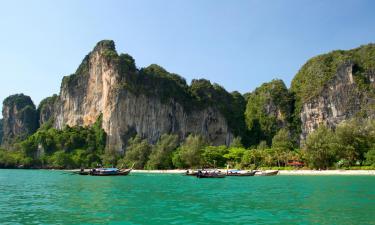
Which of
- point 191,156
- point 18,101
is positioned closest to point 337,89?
point 191,156

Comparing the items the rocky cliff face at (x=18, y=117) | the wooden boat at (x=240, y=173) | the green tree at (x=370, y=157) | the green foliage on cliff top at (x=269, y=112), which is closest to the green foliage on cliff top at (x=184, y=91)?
the green foliage on cliff top at (x=269, y=112)

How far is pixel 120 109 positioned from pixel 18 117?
226ft

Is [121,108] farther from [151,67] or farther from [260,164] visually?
[260,164]

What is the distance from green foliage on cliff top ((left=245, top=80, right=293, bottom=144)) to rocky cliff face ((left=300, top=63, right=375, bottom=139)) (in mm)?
8803

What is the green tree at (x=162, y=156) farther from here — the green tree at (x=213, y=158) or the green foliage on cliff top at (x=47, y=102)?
the green foliage on cliff top at (x=47, y=102)

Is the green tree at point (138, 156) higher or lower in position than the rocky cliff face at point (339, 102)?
lower

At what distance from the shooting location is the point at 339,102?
363ft

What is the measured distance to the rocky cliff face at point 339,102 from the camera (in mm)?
106812

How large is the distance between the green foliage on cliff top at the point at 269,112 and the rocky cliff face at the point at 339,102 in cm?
880

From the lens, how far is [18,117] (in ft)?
532

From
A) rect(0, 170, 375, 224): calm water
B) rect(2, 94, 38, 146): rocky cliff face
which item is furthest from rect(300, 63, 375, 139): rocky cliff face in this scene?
rect(2, 94, 38, 146): rocky cliff face

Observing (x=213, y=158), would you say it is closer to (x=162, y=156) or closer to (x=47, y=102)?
(x=162, y=156)

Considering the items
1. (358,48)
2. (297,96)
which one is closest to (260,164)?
(297,96)

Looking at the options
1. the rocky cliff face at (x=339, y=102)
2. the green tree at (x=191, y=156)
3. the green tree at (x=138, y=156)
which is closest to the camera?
the green tree at (x=191, y=156)
